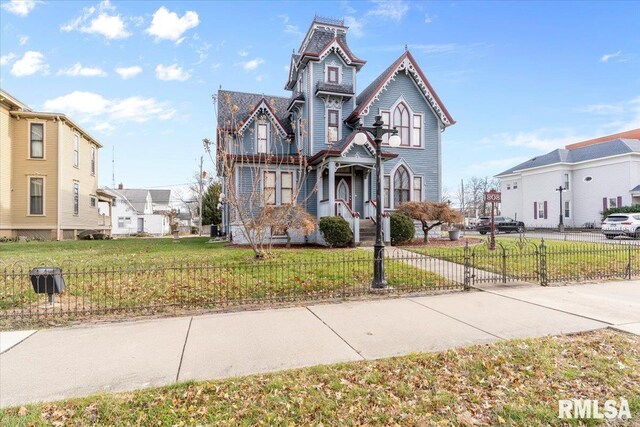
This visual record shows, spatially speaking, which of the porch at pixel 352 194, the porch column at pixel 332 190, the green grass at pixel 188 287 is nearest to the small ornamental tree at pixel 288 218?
the porch column at pixel 332 190

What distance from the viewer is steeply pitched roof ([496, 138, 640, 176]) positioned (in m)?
32.0

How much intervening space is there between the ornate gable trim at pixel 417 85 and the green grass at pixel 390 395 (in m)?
16.8

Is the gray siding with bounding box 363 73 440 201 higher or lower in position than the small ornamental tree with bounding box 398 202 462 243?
higher

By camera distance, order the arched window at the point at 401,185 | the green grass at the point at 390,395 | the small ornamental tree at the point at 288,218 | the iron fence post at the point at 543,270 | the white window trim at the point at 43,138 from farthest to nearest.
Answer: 1. the white window trim at the point at 43,138
2. the arched window at the point at 401,185
3. the small ornamental tree at the point at 288,218
4. the iron fence post at the point at 543,270
5. the green grass at the point at 390,395

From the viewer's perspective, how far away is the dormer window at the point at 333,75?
66.4ft

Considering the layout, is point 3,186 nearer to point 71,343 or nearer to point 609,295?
point 71,343

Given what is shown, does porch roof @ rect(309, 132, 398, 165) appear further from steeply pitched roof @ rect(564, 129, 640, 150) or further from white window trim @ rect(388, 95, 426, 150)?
steeply pitched roof @ rect(564, 129, 640, 150)

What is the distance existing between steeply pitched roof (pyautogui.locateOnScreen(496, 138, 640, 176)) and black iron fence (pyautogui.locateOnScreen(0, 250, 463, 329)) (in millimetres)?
33998

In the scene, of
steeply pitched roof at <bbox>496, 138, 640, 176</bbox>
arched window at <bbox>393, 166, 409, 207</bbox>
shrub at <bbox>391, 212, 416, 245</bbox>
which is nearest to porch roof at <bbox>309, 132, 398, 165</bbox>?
arched window at <bbox>393, 166, 409, 207</bbox>

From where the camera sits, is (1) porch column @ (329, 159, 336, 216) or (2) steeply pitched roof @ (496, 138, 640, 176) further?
(2) steeply pitched roof @ (496, 138, 640, 176)

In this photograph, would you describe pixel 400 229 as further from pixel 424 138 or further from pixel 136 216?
pixel 136 216

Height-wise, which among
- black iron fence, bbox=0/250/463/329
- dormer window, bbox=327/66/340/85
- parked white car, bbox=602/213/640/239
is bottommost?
black iron fence, bbox=0/250/463/329

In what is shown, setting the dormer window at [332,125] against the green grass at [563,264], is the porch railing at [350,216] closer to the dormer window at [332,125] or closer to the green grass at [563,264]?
the green grass at [563,264]

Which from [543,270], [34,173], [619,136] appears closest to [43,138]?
[34,173]
